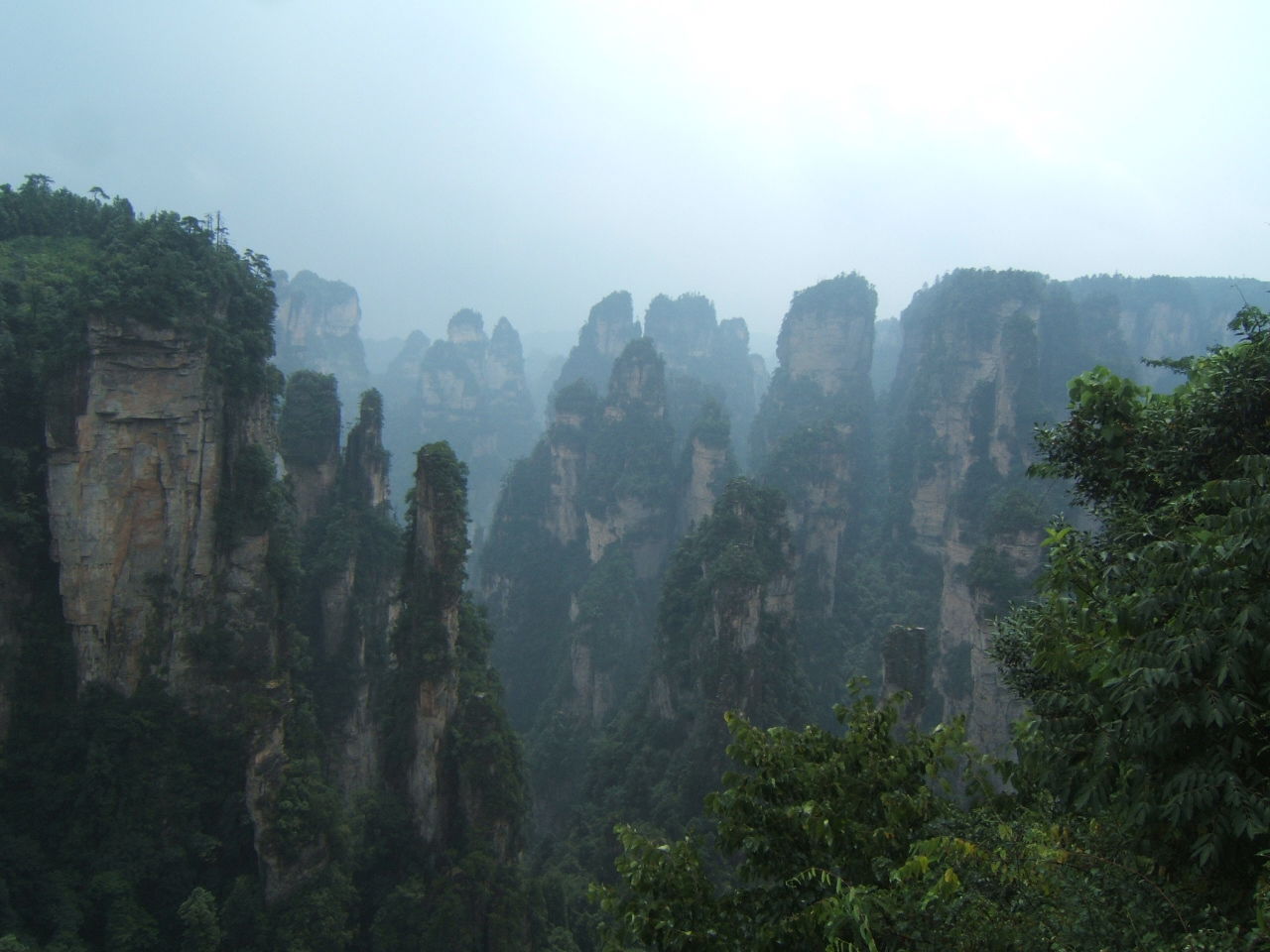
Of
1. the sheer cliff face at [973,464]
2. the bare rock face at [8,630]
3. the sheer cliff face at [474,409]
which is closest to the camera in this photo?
the bare rock face at [8,630]

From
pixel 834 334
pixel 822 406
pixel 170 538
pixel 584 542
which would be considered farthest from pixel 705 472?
pixel 170 538

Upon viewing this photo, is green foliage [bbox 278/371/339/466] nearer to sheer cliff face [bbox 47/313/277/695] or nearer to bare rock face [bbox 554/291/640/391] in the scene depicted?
sheer cliff face [bbox 47/313/277/695]

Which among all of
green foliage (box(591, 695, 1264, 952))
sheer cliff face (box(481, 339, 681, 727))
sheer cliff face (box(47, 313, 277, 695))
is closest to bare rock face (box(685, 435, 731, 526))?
sheer cliff face (box(481, 339, 681, 727))

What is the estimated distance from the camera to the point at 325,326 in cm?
8944

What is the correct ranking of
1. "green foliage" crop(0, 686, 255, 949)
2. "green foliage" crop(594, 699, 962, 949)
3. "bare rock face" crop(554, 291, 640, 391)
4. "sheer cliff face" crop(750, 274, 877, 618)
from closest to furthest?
"green foliage" crop(594, 699, 962, 949) < "green foliage" crop(0, 686, 255, 949) < "sheer cliff face" crop(750, 274, 877, 618) < "bare rock face" crop(554, 291, 640, 391)

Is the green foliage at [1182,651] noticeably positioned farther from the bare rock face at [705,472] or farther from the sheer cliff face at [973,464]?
the bare rock face at [705,472]

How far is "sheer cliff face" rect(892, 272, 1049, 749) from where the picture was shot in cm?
2553

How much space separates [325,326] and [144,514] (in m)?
80.0

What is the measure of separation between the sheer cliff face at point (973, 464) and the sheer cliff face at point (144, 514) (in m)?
21.4

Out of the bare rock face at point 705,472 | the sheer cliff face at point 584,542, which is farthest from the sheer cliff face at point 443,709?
the bare rock face at point 705,472

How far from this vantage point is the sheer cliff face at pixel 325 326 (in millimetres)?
Result: 81625

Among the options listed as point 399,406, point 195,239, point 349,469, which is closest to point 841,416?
point 349,469

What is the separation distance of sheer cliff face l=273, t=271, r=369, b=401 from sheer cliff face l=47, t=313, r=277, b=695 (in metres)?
69.4

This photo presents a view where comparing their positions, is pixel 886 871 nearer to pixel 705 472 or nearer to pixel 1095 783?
pixel 1095 783
